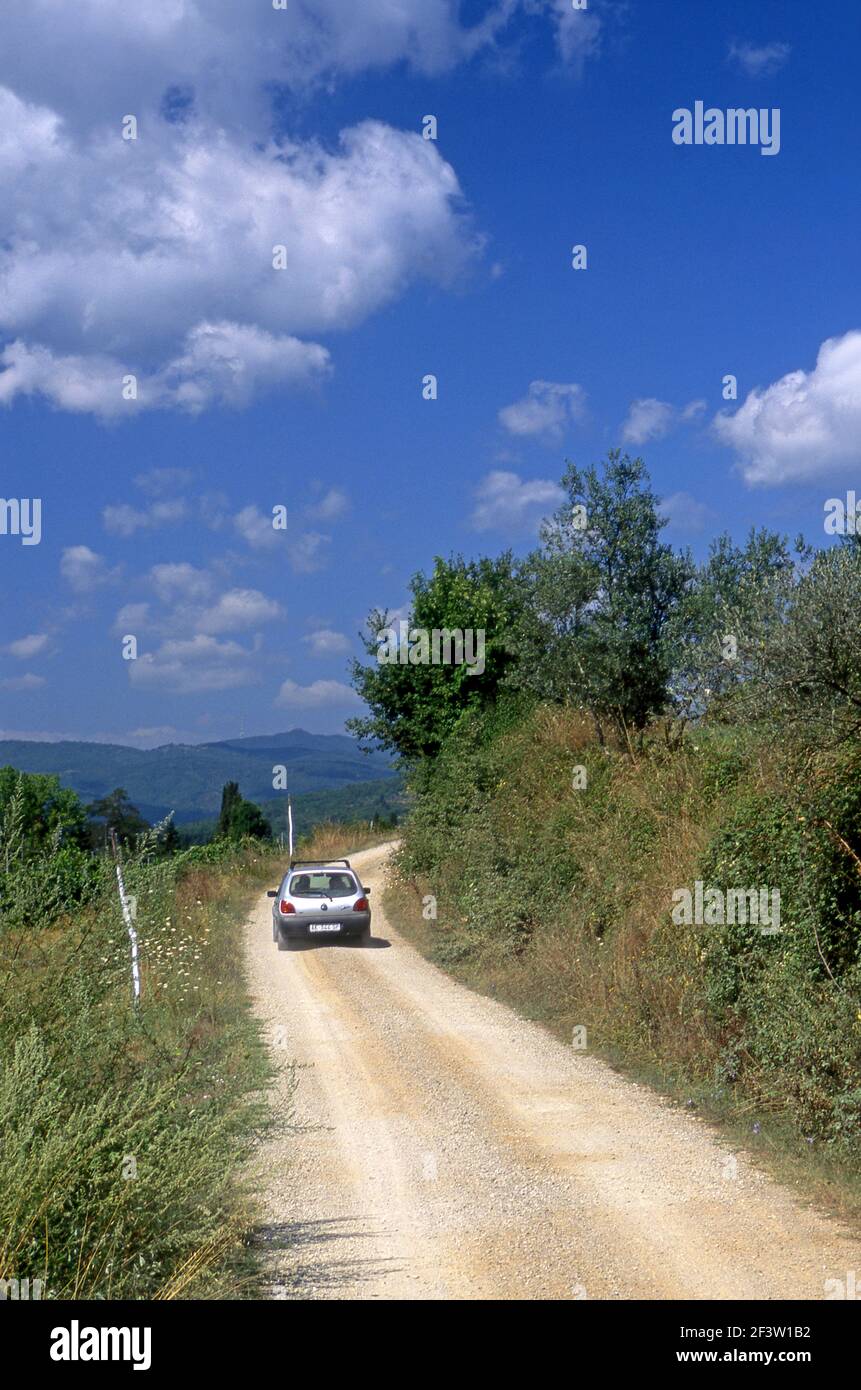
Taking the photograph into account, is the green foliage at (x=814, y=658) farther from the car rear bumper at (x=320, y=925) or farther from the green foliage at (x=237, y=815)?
the green foliage at (x=237, y=815)

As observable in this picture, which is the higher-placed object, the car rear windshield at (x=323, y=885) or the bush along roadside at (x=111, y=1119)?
the bush along roadside at (x=111, y=1119)

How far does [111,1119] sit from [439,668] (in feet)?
82.8

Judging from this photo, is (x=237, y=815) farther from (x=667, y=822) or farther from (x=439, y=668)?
(x=667, y=822)

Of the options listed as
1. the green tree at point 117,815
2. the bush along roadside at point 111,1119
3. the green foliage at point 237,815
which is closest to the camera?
the bush along roadside at point 111,1119

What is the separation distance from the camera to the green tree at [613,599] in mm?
19156

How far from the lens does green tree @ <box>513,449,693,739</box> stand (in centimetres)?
1916

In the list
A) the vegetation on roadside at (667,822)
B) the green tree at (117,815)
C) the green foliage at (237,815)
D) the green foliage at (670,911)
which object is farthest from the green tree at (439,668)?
the green foliage at (237,815)

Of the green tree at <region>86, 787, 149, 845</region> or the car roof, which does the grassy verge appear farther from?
the green tree at <region>86, 787, 149, 845</region>

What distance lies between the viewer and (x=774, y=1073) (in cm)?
862

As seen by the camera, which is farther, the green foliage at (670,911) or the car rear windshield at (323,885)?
the car rear windshield at (323,885)

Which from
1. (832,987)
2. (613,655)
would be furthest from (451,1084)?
(613,655)

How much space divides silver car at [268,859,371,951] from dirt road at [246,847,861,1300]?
8385 mm
